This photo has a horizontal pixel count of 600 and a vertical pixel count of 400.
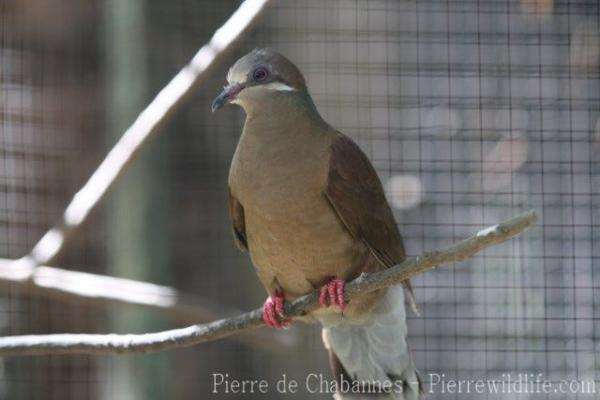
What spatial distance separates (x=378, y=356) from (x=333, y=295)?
0.56m

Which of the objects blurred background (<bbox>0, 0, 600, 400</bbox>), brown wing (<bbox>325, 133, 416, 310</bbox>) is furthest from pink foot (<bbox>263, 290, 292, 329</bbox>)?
blurred background (<bbox>0, 0, 600, 400</bbox>)

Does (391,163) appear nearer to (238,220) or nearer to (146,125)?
(238,220)

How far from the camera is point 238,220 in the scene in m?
2.91

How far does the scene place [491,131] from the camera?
4.46 metres

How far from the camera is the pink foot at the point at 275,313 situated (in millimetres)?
2646

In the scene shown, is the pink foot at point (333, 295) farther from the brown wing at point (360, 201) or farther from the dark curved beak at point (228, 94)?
the dark curved beak at point (228, 94)

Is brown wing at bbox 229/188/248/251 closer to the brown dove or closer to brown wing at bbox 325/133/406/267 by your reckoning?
the brown dove

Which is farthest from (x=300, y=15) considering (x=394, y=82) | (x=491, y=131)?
(x=491, y=131)

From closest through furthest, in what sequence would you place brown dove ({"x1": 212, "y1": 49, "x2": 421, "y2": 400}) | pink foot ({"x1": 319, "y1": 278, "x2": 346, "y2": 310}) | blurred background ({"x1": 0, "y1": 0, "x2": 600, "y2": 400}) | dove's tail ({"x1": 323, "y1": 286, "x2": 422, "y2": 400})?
pink foot ({"x1": 319, "y1": 278, "x2": 346, "y2": 310})
brown dove ({"x1": 212, "y1": 49, "x2": 421, "y2": 400})
dove's tail ({"x1": 323, "y1": 286, "x2": 422, "y2": 400})
blurred background ({"x1": 0, "y1": 0, "x2": 600, "y2": 400})

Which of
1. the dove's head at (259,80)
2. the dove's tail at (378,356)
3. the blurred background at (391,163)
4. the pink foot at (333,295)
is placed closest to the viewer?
the pink foot at (333,295)

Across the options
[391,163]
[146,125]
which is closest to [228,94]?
[146,125]

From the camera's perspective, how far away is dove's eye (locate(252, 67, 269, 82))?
2836 millimetres

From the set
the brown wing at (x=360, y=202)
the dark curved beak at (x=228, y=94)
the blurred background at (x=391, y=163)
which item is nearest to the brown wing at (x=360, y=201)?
the brown wing at (x=360, y=202)

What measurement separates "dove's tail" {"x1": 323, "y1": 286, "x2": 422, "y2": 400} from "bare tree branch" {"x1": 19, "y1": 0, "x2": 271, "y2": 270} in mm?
812
